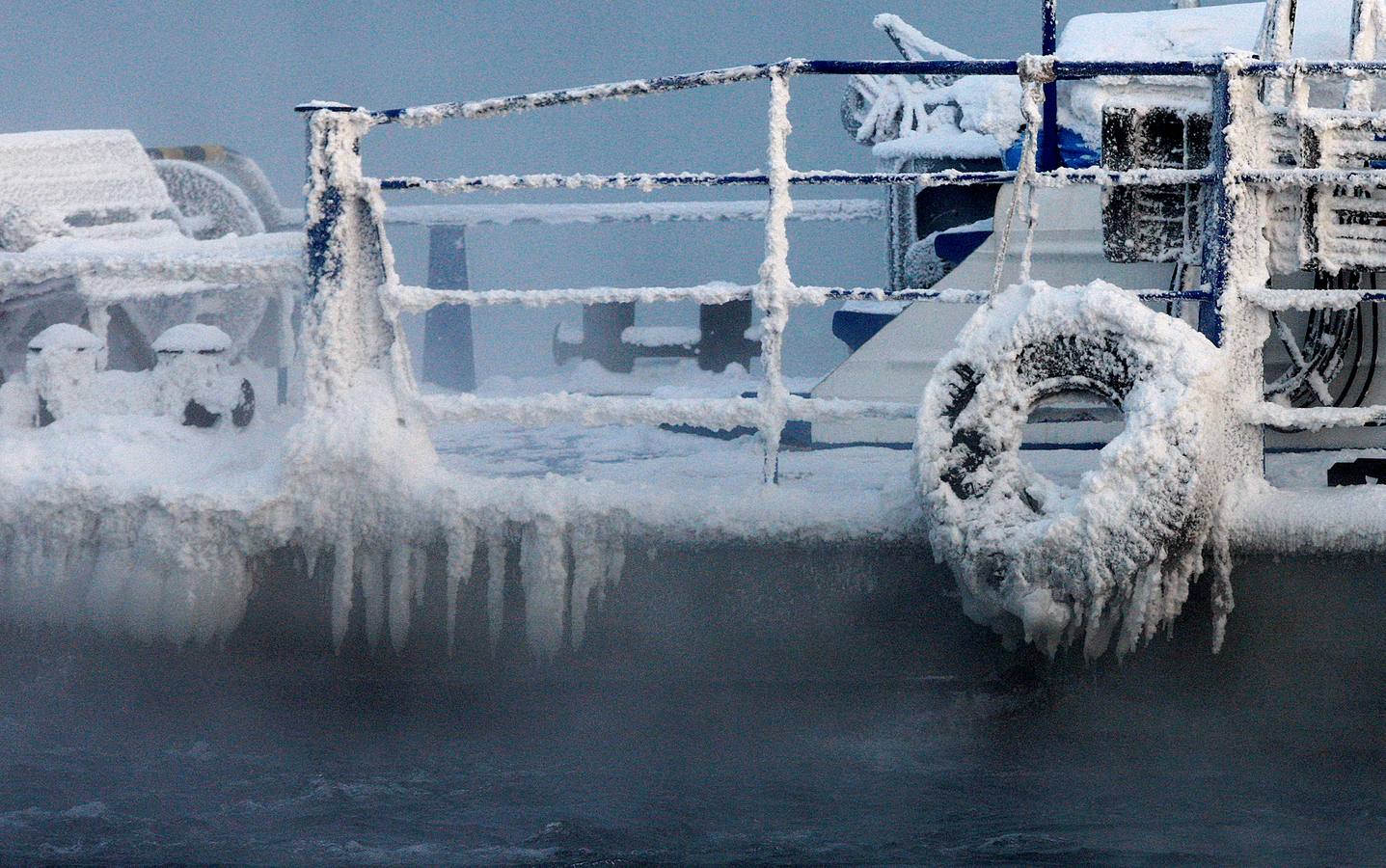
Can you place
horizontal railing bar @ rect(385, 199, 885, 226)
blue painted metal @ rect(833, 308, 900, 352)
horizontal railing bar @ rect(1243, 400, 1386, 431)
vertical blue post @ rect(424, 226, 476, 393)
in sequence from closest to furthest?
horizontal railing bar @ rect(1243, 400, 1386, 431), blue painted metal @ rect(833, 308, 900, 352), horizontal railing bar @ rect(385, 199, 885, 226), vertical blue post @ rect(424, 226, 476, 393)

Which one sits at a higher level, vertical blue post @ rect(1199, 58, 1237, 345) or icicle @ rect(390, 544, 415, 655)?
vertical blue post @ rect(1199, 58, 1237, 345)

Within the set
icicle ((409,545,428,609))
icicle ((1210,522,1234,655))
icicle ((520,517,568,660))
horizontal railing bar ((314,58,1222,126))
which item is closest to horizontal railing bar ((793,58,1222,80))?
horizontal railing bar ((314,58,1222,126))

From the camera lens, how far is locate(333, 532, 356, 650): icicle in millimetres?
5426

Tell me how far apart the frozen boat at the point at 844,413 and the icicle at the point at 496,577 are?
0.4 inches

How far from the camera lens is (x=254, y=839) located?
15.5 ft

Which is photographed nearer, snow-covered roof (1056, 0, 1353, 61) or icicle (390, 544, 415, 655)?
icicle (390, 544, 415, 655)

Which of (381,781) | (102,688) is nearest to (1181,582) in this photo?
(381,781)

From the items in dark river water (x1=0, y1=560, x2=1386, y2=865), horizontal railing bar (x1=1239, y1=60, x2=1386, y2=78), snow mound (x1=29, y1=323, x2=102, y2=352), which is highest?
horizontal railing bar (x1=1239, y1=60, x2=1386, y2=78)

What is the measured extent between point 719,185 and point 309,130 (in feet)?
4.79

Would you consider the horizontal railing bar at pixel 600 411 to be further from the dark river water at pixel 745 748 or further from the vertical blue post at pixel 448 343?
the vertical blue post at pixel 448 343

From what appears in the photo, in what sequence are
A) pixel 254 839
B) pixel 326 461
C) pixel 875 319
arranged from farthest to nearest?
pixel 875 319, pixel 326 461, pixel 254 839

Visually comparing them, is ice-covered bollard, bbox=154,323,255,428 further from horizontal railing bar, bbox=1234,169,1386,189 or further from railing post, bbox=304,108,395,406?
horizontal railing bar, bbox=1234,169,1386,189

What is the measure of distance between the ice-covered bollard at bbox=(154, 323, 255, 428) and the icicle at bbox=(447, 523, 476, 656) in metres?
1.30

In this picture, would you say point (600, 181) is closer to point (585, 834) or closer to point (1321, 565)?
point (585, 834)
